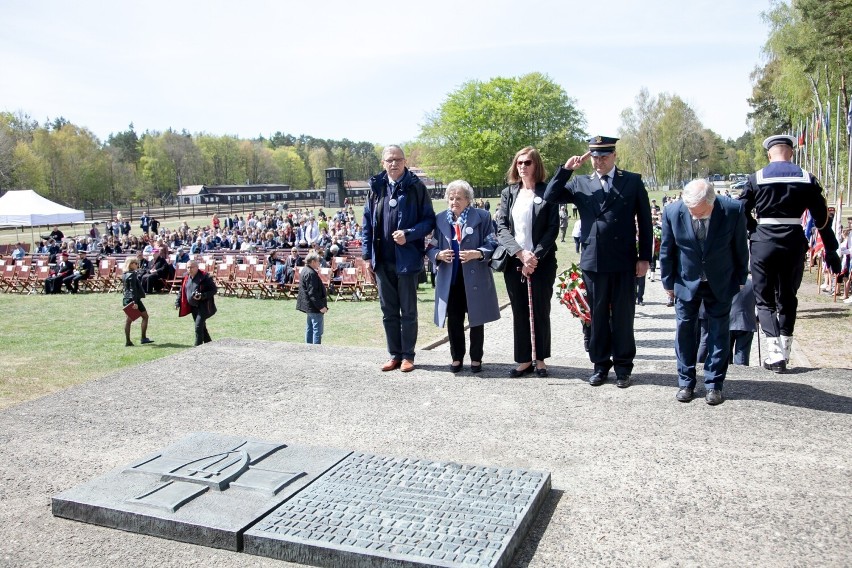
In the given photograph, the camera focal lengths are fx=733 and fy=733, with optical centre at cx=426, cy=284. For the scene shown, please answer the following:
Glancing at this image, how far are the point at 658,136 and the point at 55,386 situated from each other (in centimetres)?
9121

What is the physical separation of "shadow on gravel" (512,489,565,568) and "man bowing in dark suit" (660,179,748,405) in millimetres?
1757

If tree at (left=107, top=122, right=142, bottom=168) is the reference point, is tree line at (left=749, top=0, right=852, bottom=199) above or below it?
below

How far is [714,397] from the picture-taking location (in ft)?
16.4

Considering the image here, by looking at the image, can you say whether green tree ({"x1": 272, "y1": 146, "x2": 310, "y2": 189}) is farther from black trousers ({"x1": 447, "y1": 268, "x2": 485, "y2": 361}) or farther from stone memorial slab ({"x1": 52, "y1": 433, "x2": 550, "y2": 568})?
stone memorial slab ({"x1": 52, "y1": 433, "x2": 550, "y2": 568})

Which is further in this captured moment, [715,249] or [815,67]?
[815,67]

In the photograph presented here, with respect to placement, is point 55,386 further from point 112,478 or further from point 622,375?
point 622,375

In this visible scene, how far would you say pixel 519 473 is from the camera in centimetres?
394

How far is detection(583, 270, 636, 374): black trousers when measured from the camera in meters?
5.61

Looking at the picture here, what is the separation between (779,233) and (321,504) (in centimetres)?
442

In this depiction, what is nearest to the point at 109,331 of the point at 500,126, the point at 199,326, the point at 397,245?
the point at 199,326

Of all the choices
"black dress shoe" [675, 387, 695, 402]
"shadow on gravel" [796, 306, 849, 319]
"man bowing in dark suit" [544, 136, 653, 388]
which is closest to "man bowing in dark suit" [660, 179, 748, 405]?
"black dress shoe" [675, 387, 695, 402]

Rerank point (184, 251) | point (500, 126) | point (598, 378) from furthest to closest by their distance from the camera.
Answer: point (500, 126), point (184, 251), point (598, 378)

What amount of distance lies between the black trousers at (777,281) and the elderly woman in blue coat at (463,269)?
222 cm

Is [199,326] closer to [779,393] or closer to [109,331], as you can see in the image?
[109,331]
